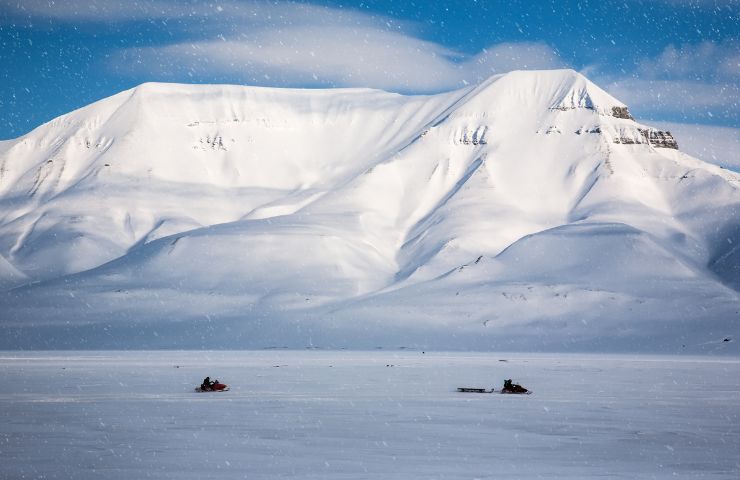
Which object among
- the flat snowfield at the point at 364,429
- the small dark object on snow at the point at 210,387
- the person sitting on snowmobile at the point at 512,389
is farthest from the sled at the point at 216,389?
the person sitting on snowmobile at the point at 512,389

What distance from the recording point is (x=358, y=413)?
45875mm

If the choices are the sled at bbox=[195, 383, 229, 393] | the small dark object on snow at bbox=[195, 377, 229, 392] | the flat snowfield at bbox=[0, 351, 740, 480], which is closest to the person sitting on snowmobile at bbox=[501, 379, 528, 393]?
the flat snowfield at bbox=[0, 351, 740, 480]

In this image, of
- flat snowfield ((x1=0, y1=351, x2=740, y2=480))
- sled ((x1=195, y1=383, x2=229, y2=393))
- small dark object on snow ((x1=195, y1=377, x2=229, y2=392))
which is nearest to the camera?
flat snowfield ((x1=0, y1=351, x2=740, y2=480))

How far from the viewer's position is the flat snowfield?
31.0m

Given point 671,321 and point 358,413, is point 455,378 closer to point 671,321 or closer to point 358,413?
point 358,413

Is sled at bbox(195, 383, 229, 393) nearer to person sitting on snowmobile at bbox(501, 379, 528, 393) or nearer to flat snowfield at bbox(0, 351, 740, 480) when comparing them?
flat snowfield at bbox(0, 351, 740, 480)

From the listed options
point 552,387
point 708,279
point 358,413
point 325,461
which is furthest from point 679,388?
point 708,279

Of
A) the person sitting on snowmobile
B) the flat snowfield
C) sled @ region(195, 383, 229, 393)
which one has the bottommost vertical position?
the flat snowfield

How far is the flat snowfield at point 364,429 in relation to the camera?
31.0 metres

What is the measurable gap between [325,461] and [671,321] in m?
145

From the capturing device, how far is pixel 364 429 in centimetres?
4022

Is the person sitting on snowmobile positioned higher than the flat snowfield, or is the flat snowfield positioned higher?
the person sitting on snowmobile

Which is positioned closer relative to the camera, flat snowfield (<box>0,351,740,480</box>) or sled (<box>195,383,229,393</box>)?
flat snowfield (<box>0,351,740,480</box>)

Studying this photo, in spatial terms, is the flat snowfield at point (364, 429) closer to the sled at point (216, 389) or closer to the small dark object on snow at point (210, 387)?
the sled at point (216, 389)
